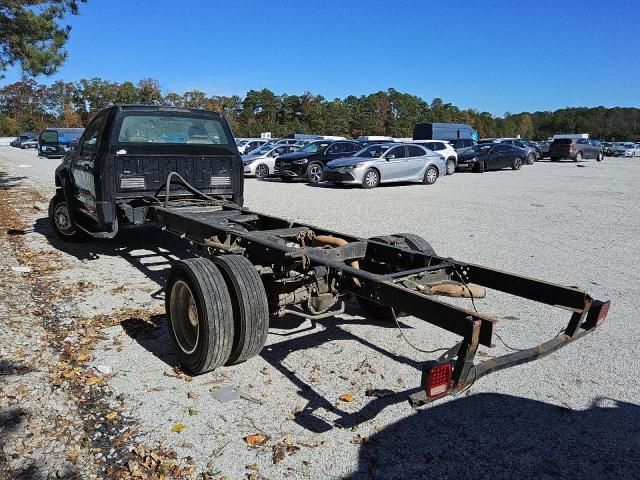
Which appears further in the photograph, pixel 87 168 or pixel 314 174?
pixel 314 174

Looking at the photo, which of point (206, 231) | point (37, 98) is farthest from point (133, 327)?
point (37, 98)

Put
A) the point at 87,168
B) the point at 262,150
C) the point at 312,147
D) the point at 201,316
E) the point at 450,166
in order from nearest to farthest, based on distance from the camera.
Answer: the point at 201,316
the point at 87,168
the point at 312,147
the point at 262,150
the point at 450,166

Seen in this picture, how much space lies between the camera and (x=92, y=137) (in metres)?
7.74

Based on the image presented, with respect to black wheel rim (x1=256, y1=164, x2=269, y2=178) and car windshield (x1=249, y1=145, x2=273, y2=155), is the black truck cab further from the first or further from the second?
car windshield (x1=249, y1=145, x2=273, y2=155)

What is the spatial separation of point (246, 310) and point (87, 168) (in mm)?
4561

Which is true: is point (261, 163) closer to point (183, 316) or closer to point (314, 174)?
point (314, 174)

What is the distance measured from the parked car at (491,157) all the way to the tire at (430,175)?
8.56m

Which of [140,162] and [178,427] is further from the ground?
[140,162]

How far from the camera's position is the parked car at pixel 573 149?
37062 mm

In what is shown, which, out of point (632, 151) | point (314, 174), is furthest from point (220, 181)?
point (632, 151)

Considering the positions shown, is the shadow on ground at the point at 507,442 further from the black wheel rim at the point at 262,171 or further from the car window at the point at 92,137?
the black wheel rim at the point at 262,171

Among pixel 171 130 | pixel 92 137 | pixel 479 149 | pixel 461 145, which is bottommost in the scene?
pixel 479 149

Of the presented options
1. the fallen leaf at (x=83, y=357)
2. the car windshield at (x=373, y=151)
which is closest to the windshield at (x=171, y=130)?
the fallen leaf at (x=83, y=357)

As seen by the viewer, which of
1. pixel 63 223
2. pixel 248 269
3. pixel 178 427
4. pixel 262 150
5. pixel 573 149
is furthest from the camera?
pixel 573 149
